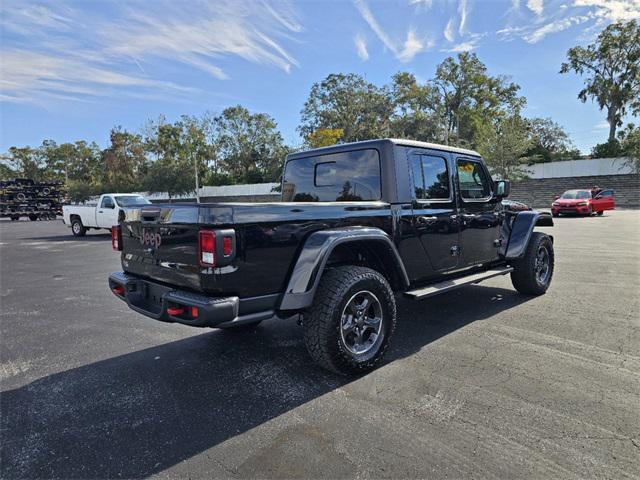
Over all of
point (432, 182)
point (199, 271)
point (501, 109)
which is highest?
point (501, 109)

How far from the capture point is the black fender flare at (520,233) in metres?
5.25

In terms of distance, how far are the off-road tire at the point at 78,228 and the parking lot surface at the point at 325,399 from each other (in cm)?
1308

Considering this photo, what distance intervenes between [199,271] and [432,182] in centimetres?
268

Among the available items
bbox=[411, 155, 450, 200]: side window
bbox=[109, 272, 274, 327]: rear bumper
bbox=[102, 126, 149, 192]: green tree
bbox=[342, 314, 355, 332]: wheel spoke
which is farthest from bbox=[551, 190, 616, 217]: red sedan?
Answer: bbox=[102, 126, 149, 192]: green tree

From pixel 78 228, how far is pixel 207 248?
16919 millimetres

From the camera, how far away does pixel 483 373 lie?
3.25m

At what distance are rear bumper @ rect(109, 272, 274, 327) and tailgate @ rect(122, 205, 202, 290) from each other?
89 mm

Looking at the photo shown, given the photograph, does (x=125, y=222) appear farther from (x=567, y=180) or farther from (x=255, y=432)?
(x=567, y=180)

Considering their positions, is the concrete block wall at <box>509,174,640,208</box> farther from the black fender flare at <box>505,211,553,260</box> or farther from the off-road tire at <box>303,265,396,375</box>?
the off-road tire at <box>303,265,396,375</box>

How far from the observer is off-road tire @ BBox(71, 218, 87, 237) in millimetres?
16531

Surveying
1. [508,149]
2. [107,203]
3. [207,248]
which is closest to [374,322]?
[207,248]

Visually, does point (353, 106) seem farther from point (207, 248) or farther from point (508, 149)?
point (207, 248)

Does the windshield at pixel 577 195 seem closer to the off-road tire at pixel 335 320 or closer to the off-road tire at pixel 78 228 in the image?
the off-road tire at pixel 335 320

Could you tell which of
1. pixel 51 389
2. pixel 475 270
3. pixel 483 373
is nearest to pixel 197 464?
pixel 51 389
